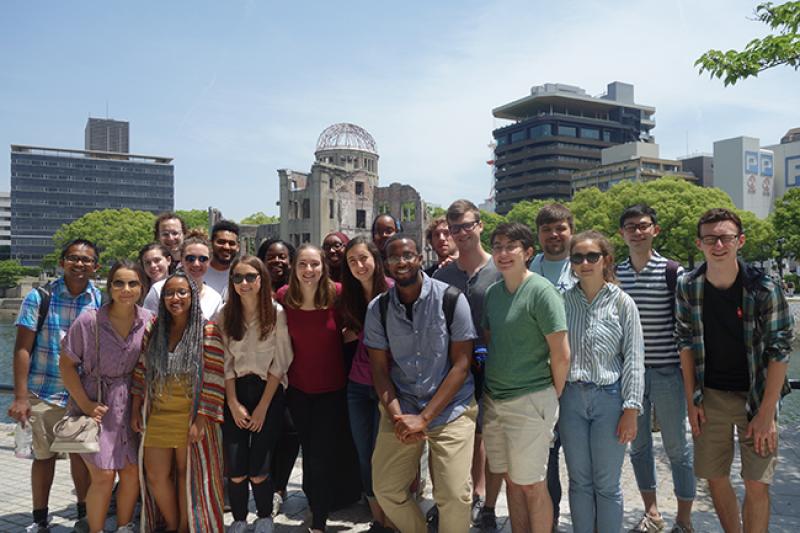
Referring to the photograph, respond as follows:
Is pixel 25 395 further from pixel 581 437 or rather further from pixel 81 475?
pixel 581 437

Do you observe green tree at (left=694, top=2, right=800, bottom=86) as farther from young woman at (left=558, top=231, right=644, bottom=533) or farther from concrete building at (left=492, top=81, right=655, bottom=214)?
concrete building at (left=492, top=81, right=655, bottom=214)

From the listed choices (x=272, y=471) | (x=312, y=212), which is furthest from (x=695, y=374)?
(x=312, y=212)

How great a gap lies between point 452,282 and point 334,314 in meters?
1.05

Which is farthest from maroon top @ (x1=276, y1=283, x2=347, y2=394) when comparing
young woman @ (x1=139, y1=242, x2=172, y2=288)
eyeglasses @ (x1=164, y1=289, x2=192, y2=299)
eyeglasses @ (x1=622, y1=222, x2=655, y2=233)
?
eyeglasses @ (x1=622, y1=222, x2=655, y2=233)

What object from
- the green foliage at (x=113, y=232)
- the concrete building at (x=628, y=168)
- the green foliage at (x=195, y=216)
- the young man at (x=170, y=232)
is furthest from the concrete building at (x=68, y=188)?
the young man at (x=170, y=232)

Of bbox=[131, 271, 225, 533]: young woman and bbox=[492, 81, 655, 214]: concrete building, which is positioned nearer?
bbox=[131, 271, 225, 533]: young woman

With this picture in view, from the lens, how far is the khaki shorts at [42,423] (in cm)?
468

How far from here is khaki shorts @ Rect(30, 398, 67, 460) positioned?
15.3 ft

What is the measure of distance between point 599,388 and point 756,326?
114 cm

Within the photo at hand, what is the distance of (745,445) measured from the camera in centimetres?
393

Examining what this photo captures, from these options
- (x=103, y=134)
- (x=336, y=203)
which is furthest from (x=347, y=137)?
(x=103, y=134)

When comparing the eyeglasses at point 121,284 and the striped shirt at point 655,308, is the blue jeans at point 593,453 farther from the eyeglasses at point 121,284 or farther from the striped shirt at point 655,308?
the eyeglasses at point 121,284

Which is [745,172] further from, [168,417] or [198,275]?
[168,417]

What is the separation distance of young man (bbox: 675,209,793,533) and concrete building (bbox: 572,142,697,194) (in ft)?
263
